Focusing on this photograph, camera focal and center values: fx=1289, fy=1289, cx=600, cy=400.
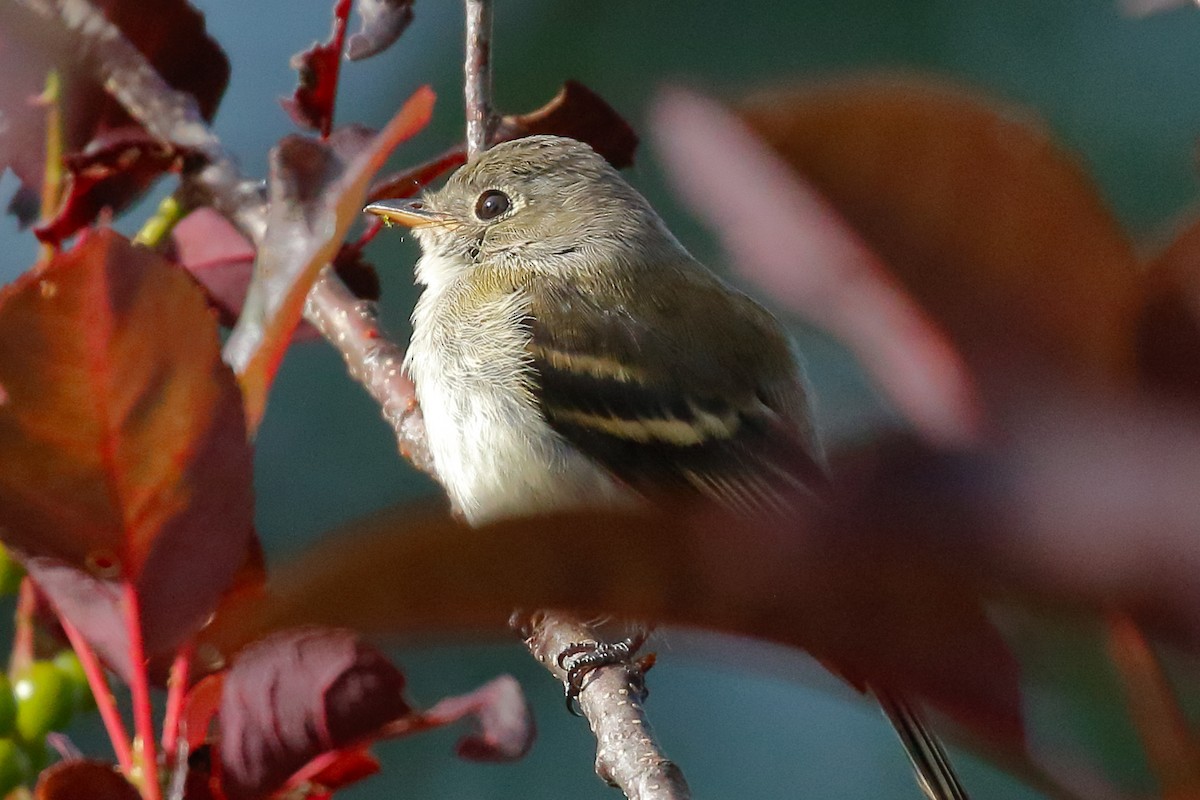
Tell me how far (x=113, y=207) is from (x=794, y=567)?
1.11m

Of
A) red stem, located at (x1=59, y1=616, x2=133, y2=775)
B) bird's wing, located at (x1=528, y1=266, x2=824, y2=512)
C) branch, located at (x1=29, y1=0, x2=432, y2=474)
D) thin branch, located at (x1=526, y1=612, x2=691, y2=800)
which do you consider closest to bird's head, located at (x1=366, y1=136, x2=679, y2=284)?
bird's wing, located at (x1=528, y1=266, x2=824, y2=512)

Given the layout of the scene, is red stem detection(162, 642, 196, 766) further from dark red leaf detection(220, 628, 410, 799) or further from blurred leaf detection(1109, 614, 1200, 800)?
blurred leaf detection(1109, 614, 1200, 800)

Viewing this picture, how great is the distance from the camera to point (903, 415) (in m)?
0.34

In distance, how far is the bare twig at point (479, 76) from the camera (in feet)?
4.45

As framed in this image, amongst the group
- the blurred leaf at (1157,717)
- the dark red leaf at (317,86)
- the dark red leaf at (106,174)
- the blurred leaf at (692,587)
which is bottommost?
the dark red leaf at (106,174)

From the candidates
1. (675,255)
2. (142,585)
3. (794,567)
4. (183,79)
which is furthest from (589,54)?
(794,567)

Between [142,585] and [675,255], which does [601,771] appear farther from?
[675,255]

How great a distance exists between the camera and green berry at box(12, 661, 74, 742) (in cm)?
103

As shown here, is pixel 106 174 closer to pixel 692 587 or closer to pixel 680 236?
pixel 692 587

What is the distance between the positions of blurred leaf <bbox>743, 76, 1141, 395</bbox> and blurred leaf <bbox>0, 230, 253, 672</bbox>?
0.34 meters

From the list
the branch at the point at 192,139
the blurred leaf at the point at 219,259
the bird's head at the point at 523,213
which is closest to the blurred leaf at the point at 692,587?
the branch at the point at 192,139

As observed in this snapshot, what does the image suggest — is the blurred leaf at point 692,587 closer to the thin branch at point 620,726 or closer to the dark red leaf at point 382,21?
the thin branch at point 620,726

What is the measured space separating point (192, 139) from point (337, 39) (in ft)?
0.68

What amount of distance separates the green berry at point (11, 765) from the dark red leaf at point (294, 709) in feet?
1.10
